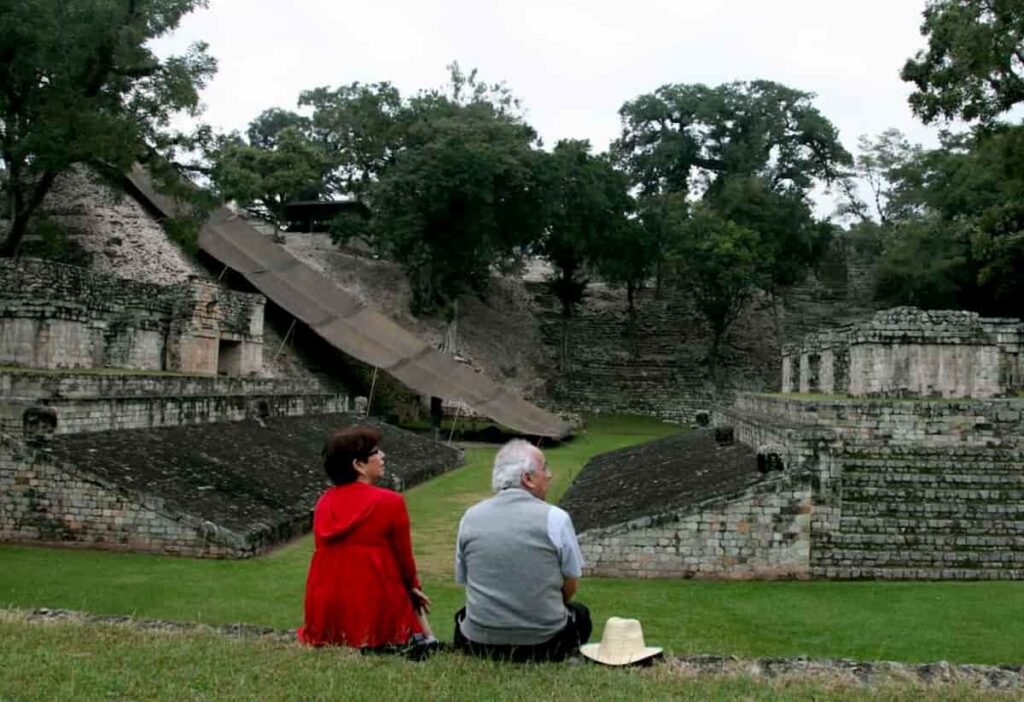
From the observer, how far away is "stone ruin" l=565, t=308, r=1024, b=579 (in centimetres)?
976

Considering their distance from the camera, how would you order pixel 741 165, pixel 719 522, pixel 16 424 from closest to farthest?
pixel 719 522 < pixel 16 424 < pixel 741 165

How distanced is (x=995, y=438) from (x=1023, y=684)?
29.6 feet

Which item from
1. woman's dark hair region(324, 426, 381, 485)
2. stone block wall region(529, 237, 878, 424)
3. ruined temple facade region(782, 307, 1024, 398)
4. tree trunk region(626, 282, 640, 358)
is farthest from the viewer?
tree trunk region(626, 282, 640, 358)

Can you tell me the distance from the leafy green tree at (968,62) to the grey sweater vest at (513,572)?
615 inches

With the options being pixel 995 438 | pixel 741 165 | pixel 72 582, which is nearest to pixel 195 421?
pixel 72 582

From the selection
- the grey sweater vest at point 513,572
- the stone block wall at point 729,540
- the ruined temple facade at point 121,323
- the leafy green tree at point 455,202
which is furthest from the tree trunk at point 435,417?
the grey sweater vest at point 513,572

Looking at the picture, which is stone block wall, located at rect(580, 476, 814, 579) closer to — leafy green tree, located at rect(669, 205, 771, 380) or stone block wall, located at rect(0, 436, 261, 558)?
stone block wall, located at rect(0, 436, 261, 558)

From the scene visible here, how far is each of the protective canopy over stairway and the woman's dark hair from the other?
20.2 metres

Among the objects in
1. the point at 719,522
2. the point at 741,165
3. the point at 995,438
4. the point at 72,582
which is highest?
the point at 741,165

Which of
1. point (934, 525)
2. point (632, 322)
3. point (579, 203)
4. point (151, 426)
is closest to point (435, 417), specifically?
point (579, 203)

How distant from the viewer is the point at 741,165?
43.5 meters

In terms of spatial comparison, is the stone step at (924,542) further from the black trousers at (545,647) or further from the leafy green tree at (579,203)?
the leafy green tree at (579,203)

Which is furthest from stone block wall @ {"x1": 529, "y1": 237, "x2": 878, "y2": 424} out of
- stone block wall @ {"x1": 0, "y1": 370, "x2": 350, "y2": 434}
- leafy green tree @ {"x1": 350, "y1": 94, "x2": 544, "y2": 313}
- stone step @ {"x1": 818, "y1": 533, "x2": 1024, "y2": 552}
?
stone step @ {"x1": 818, "y1": 533, "x2": 1024, "y2": 552}

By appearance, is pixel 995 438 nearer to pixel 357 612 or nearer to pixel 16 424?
pixel 357 612
